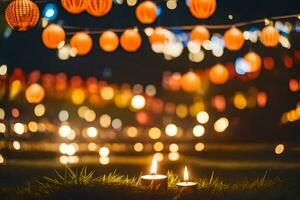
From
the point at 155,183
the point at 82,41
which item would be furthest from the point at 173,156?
the point at 155,183

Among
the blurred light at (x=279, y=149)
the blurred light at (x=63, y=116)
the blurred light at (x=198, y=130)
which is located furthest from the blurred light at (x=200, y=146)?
the blurred light at (x=63, y=116)

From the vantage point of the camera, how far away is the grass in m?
4.35

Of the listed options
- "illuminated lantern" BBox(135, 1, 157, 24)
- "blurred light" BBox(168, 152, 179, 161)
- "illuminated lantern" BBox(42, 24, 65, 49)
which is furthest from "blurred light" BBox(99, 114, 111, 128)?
"illuminated lantern" BBox(135, 1, 157, 24)

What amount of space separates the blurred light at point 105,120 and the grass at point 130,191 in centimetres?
1769

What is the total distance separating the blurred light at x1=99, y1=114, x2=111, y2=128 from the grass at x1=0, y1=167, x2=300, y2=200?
1769 cm

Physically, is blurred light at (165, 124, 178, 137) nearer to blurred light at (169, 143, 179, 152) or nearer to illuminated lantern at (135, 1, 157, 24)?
blurred light at (169, 143, 179, 152)

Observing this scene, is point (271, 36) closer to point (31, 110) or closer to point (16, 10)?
point (16, 10)

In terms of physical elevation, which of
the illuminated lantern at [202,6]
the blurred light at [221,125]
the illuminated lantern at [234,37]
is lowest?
the blurred light at [221,125]

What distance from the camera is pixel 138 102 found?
87.0ft

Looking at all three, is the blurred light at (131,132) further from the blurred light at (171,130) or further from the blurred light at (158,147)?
the blurred light at (158,147)

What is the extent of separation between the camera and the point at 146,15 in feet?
24.0

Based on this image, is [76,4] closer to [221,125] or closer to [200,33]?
[200,33]

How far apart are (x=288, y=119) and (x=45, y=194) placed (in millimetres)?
9523

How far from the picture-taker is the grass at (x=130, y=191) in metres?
4.35
